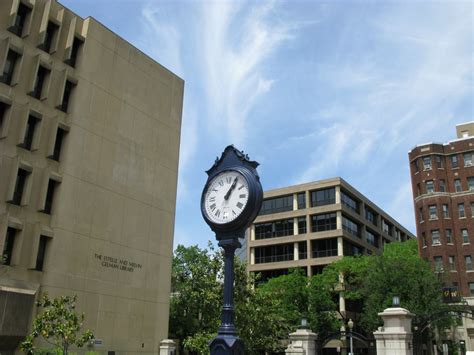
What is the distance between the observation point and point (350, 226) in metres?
72.0

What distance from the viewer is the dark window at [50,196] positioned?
3291 centimetres

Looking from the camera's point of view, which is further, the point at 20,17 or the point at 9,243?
the point at 20,17

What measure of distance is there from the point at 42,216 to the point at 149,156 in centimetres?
1130

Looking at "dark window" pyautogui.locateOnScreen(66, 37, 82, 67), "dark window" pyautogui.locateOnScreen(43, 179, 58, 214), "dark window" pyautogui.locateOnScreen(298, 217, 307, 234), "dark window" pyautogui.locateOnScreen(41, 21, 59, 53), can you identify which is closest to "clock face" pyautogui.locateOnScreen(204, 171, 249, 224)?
"dark window" pyautogui.locateOnScreen(43, 179, 58, 214)

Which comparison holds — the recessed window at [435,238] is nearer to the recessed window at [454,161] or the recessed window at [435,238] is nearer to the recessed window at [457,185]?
the recessed window at [457,185]

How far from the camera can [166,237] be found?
41562mm

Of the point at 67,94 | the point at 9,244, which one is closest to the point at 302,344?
the point at 9,244

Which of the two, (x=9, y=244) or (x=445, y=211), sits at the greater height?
(x=445, y=211)

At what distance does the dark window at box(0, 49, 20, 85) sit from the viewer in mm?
32050

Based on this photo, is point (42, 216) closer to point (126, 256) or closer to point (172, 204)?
point (126, 256)

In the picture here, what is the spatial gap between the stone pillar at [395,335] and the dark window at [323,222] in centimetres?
4976

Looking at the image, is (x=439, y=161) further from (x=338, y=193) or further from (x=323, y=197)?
(x=323, y=197)

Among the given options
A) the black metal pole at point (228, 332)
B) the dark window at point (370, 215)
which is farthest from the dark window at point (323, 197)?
the black metal pole at point (228, 332)

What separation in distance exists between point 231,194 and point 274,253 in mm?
62161
